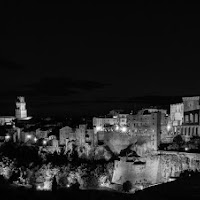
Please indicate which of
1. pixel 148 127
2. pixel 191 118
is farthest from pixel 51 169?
pixel 191 118

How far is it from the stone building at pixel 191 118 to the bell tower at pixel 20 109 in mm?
49256

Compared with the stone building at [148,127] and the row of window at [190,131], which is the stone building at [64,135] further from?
the row of window at [190,131]

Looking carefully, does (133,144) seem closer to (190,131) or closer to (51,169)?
Answer: (190,131)

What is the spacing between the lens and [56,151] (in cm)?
4756

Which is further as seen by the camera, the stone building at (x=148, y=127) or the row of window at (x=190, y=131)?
the row of window at (x=190, y=131)

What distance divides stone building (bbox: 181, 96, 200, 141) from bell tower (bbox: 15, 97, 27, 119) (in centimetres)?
4926

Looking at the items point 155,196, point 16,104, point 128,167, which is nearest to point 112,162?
point 128,167

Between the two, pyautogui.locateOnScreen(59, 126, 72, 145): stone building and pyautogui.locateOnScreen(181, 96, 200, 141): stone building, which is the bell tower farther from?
pyautogui.locateOnScreen(181, 96, 200, 141): stone building

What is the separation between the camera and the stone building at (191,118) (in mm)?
45781

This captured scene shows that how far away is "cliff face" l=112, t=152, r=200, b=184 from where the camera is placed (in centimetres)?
3438

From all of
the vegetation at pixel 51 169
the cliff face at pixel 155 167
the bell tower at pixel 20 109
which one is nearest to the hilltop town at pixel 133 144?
the cliff face at pixel 155 167

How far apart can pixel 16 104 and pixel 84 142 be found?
1825 inches

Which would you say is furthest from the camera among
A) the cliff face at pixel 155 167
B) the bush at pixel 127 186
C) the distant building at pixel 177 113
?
the distant building at pixel 177 113

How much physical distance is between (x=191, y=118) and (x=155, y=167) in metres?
16.1
